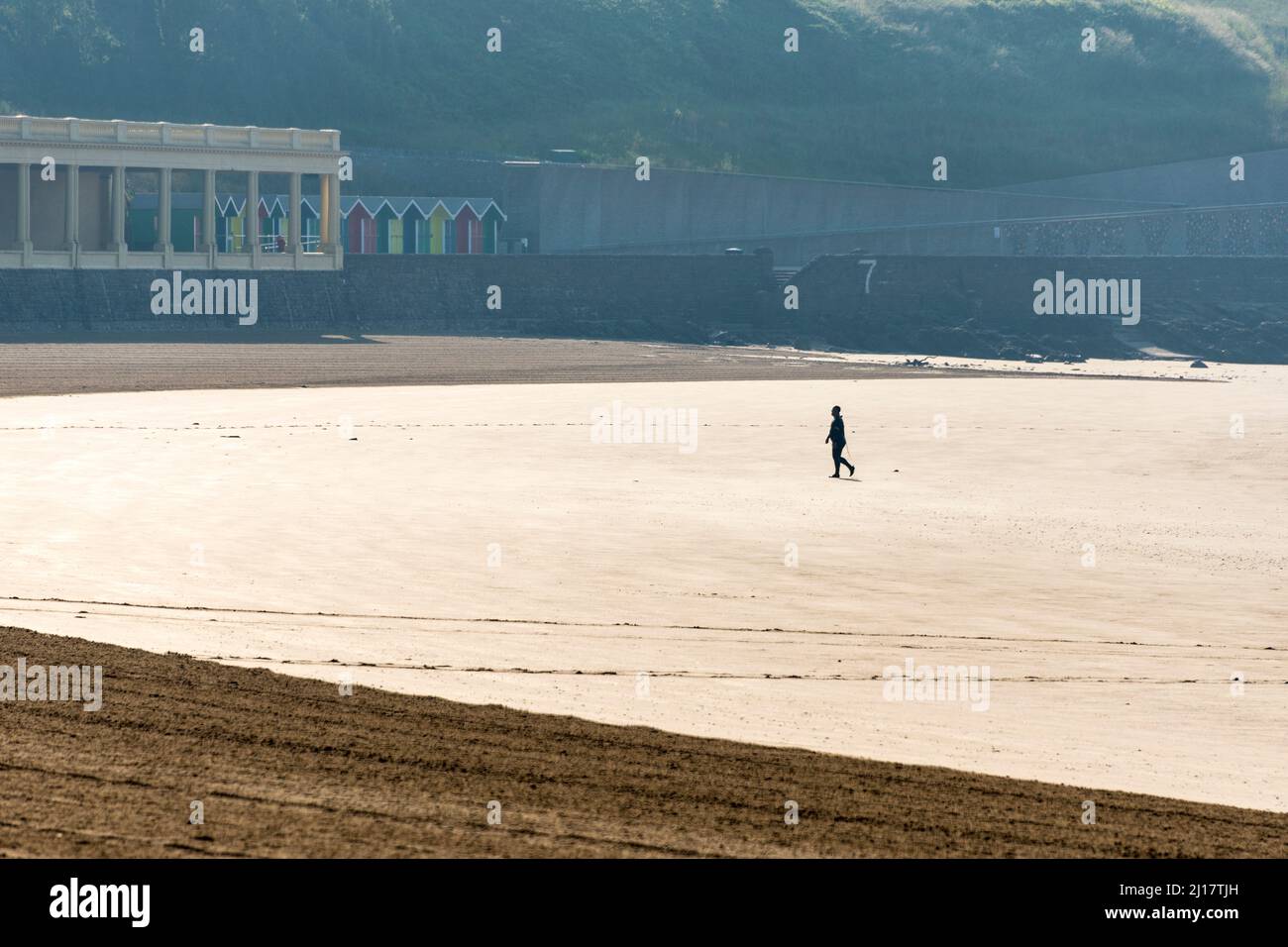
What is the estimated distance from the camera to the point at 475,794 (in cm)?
1039

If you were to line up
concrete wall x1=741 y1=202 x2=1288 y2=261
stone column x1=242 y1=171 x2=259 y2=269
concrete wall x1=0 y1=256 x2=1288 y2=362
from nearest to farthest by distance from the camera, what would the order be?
concrete wall x1=0 y1=256 x2=1288 y2=362 < stone column x1=242 y1=171 x2=259 y2=269 < concrete wall x1=741 y1=202 x2=1288 y2=261

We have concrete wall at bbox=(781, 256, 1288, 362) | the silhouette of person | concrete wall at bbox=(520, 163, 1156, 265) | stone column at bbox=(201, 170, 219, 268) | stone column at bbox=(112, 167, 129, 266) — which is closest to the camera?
the silhouette of person

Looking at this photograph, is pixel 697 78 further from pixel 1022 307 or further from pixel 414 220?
pixel 1022 307

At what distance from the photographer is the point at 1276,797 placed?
11.5 m

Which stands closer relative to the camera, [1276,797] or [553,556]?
[1276,797]

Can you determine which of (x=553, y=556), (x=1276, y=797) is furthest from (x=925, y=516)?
(x=1276, y=797)

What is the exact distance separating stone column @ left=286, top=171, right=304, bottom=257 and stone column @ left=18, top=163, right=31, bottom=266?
1045 cm

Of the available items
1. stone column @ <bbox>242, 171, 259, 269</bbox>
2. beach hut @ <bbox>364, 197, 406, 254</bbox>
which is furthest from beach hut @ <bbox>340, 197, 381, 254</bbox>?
stone column @ <bbox>242, 171, 259, 269</bbox>

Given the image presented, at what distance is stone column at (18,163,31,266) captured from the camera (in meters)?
Result: 66.4

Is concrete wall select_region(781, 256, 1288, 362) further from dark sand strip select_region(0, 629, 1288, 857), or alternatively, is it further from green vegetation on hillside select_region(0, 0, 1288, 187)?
dark sand strip select_region(0, 629, 1288, 857)

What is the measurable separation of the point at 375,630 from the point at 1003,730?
6.25m

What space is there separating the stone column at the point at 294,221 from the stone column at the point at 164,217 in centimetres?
496
